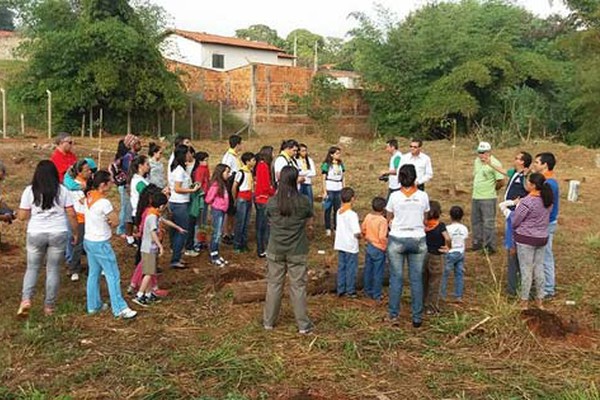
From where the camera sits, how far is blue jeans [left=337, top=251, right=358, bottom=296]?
7008mm

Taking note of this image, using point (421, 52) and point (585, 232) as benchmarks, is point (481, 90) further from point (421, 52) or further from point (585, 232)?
point (585, 232)

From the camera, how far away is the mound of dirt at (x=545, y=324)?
19.2 ft

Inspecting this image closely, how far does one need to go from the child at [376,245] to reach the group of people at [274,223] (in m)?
0.01

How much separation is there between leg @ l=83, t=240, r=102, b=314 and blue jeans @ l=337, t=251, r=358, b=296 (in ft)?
8.80

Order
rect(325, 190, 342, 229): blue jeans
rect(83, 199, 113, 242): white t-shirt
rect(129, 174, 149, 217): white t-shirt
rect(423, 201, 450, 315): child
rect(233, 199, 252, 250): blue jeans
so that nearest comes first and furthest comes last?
1. rect(83, 199, 113, 242): white t-shirt
2. rect(423, 201, 450, 315): child
3. rect(129, 174, 149, 217): white t-shirt
4. rect(233, 199, 252, 250): blue jeans
5. rect(325, 190, 342, 229): blue jeans

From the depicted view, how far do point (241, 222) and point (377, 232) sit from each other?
280 cm

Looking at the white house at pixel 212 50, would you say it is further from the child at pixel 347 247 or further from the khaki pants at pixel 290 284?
the khaki pants at pixel 290 284

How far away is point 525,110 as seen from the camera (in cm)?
3125

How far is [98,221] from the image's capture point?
6.06 m

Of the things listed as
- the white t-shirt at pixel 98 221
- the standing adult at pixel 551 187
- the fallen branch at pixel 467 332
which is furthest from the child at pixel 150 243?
the standing adult at pixel 551 187

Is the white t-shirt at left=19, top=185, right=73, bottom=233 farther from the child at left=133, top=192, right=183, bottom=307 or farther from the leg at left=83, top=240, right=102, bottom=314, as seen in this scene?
the child at left=133, top=192, right=183, bottom=307

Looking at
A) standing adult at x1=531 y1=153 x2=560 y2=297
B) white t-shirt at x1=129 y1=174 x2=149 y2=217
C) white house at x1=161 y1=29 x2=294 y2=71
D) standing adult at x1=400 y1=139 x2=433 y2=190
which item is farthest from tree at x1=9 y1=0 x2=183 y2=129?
standing adult at x1=531 y1=153 x2=560 y2=297

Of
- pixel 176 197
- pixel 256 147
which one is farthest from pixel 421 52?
pixel 176 197

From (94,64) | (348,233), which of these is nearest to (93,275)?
(348,233)
